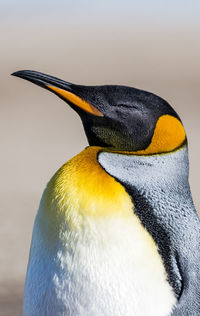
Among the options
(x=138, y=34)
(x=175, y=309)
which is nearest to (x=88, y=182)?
(x=175, y=309)

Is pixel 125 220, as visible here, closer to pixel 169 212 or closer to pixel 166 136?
pixel 169 212

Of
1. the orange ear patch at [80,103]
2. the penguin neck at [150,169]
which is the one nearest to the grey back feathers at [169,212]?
the penguin neck at [150,169]

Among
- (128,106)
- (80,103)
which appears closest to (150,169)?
(128,106)

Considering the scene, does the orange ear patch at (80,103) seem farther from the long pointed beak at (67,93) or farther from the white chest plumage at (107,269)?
the white chest plumage at (107,269)

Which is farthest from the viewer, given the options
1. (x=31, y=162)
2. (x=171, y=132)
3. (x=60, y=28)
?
(x=60, y=28)

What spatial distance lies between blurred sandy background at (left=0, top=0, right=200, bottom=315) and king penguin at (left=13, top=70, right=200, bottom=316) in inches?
91.4

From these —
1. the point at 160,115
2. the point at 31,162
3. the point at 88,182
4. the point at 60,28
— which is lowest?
the point at 31,162

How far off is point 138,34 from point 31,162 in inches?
1173

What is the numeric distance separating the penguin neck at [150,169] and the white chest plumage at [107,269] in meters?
0.11

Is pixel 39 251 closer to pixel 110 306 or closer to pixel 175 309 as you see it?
pixel 110 306

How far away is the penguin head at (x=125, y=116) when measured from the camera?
6.98ft

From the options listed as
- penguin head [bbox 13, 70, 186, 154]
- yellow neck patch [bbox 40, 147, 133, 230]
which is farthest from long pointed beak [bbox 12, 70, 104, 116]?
yellow neck patch [bbox 40, 147, 133, 230]

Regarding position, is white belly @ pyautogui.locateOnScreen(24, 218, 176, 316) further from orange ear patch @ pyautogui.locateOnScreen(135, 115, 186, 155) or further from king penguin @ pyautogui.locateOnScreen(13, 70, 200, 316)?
orange ear patch @ pyautogui.locateOnScreen(135, 115, 186, 155)

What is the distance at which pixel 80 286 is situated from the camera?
215cm
